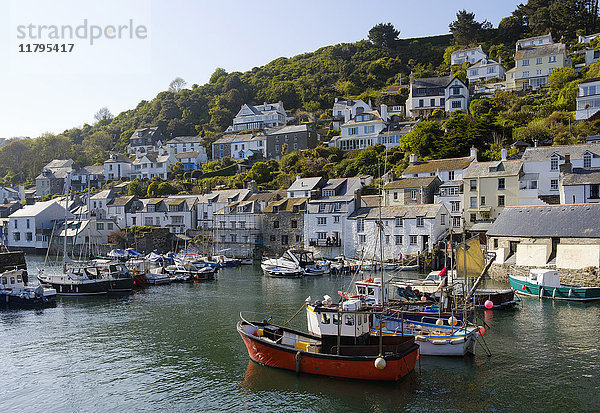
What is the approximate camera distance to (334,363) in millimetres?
21531

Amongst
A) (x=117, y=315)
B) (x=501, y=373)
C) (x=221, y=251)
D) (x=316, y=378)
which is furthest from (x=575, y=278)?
(x=221, y=251)

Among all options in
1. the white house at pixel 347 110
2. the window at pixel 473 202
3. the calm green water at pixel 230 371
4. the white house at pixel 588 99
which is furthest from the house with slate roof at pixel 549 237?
the white house at pixel 347 110

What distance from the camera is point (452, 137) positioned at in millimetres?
71625

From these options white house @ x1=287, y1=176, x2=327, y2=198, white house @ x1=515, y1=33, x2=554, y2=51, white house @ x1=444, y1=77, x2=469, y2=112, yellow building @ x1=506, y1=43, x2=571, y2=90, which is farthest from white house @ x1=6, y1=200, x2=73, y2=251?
white house @ x1=515, y1=33, x2=554, y2=51

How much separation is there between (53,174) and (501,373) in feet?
396

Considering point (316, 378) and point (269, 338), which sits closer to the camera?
point (316, 378)

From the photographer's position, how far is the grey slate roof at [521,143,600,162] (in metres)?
54.1

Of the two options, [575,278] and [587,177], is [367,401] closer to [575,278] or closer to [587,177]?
[575,278]

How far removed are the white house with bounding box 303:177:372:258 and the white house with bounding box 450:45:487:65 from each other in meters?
60.5

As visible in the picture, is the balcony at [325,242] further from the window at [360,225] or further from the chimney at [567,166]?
the chimney at [567,166]

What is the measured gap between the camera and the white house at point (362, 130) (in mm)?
88062

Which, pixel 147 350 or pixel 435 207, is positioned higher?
pixel 435 207

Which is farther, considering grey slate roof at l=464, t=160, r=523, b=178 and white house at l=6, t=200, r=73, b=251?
white house at l=6, t=200, r=73, b=251

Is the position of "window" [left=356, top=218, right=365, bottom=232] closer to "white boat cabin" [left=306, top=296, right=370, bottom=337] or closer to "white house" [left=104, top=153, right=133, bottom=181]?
"white boat cabin" [left=306, top=296, right=370, bottom=337]
